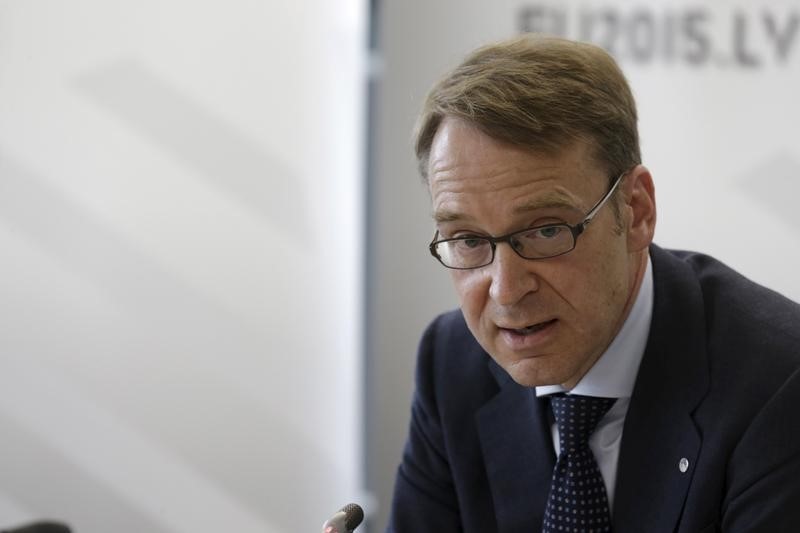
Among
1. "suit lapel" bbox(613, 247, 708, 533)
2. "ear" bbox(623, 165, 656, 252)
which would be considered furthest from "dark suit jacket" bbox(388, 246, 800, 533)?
"ear" bbox(623, 165, 656, 252)

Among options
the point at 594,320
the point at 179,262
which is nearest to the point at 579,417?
the point at 594,320

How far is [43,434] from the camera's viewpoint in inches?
112

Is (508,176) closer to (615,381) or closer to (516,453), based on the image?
(615,381)

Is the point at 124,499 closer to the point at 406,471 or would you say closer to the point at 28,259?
the point at 28,259

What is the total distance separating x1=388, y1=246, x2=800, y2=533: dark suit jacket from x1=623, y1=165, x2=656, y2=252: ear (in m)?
0.12

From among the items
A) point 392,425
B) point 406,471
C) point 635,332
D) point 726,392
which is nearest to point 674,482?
point 726,392

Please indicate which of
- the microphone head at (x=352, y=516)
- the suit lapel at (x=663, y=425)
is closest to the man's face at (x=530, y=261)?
the suit lapel at (x=663, y=425)

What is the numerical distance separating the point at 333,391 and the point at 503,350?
185cm

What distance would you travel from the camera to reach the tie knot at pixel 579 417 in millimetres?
1680

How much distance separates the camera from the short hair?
1.52 meters

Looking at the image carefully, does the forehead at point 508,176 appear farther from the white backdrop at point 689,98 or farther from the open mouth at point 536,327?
the white backdrop at point 689,98

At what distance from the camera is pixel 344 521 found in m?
1.35

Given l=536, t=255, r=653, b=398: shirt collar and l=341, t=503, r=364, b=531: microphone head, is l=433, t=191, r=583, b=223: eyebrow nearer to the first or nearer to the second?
l=536, t=255, r=653, b=398: shirt collar

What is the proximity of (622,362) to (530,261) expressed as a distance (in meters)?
Result: 0.30
